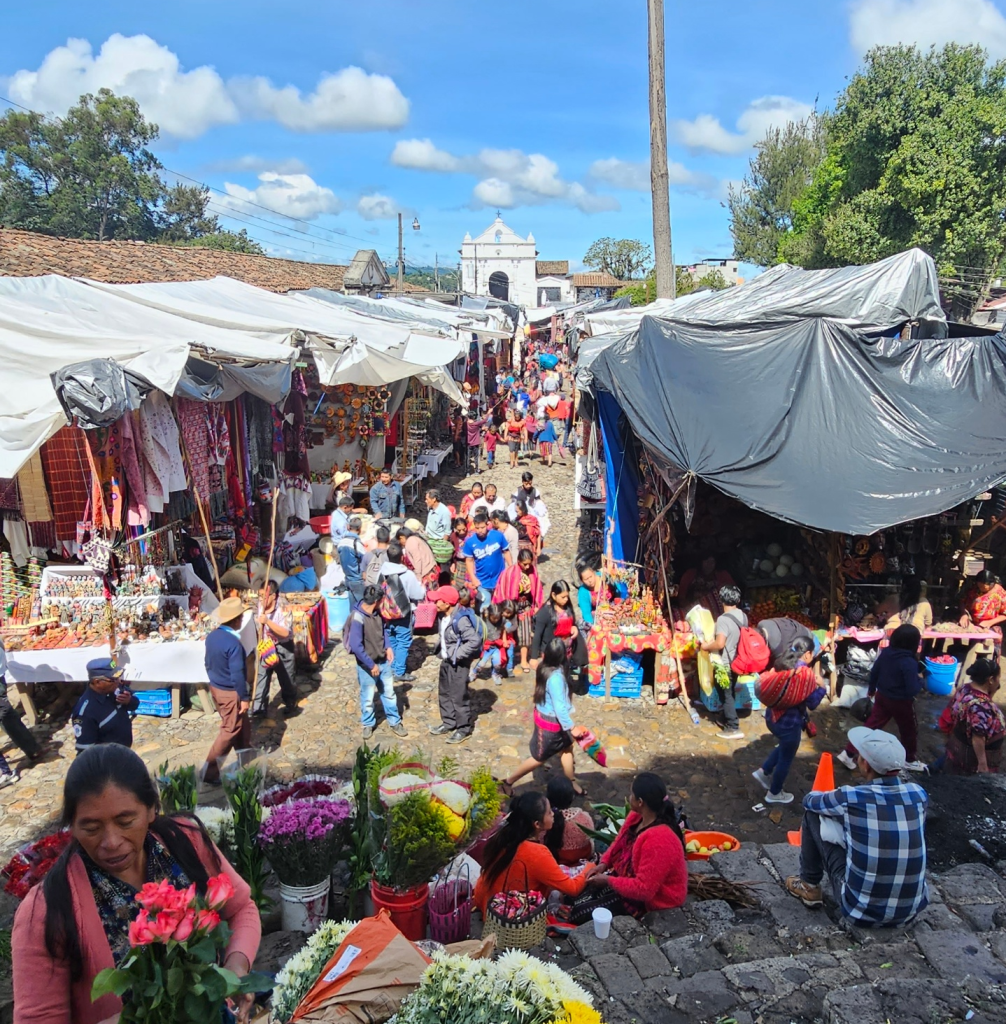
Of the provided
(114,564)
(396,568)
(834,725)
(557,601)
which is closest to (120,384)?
(114,564)

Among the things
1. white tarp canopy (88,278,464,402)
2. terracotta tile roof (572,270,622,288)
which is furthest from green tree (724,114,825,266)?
white tarp canopy (88,278,464,402)

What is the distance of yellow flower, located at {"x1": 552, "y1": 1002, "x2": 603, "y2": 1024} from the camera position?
73.0 inches

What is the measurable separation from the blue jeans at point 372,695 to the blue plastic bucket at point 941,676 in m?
4.75

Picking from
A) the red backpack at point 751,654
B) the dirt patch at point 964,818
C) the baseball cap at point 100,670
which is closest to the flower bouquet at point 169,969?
the baseball cap at point 100,670

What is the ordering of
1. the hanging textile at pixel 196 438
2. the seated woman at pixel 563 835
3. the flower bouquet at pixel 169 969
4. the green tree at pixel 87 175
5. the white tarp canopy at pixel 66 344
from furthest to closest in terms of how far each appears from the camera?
the green tree at pixel 87 175 → the hanging textile at pixel 196 438 → the white tarp canopy at pixel 66 344 → the seated woman at pixel 563 835 → the flower bouquet at pixel 169 969

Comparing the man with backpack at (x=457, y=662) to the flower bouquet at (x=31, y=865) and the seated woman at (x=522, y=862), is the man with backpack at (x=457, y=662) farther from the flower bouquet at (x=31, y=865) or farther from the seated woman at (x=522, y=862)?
the flower bouquet at (x=31, y=865)

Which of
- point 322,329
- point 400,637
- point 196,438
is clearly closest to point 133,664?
point 400,637

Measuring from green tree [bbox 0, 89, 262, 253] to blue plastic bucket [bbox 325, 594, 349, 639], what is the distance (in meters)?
36.9

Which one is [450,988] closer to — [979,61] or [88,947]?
[88,947]

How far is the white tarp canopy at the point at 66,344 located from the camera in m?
5.21

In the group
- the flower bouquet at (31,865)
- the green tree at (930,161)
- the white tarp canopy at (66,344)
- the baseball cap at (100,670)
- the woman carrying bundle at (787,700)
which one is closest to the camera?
the flower bouquet at (31,865)

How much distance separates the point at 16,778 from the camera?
Answer: 5191mm

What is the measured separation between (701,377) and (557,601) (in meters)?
2.85

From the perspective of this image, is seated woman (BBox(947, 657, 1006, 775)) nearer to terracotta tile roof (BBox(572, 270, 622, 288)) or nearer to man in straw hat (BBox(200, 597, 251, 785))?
man in straw hat (BBox(200, 597, 251, 785))
